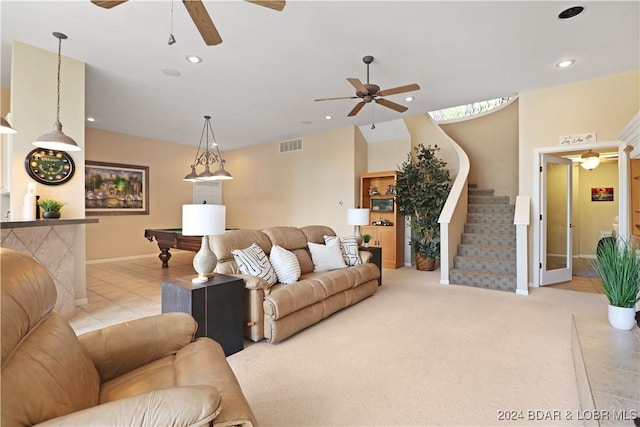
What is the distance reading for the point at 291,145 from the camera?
25.6 ft

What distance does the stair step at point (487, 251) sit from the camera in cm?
502

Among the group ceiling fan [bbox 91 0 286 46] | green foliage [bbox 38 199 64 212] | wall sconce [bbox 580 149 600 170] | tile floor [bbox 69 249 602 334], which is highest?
ceiling fan [bbox 91 0 286 46]

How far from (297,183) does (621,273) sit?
6.21 meters

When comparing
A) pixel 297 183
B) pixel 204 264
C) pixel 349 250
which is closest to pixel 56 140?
pixel 204 264

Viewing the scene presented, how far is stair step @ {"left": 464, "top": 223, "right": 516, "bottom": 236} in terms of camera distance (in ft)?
17.8

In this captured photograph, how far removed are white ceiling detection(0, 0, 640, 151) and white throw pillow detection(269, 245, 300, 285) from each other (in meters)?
2.39

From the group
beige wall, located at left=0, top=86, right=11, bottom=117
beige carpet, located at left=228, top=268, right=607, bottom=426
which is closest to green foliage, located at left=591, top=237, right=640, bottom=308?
beige carpet, located at left=228, top=268, right=607, bottom=426

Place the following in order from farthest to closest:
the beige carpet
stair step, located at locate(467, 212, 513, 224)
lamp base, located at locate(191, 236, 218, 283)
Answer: stair step, located at locate(467, 212, 513, 224), lamp base, located at locate(191, 236, 218, 283), the beige carpet

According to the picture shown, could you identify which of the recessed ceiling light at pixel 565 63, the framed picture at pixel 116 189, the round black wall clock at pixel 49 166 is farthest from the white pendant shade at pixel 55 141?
the recessed ceiling light at pixel 565 63

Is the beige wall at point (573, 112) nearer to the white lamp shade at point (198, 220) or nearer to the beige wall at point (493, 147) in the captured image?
the beige wall at point (493, 147)

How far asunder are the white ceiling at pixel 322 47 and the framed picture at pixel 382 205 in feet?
6.86

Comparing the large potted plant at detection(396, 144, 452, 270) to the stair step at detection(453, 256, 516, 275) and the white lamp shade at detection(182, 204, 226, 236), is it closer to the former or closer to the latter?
the stair step at detection(453, 256, 516, 275)

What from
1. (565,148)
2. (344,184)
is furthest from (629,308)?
(344,184)

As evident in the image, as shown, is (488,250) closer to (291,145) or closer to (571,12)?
(571,12)
